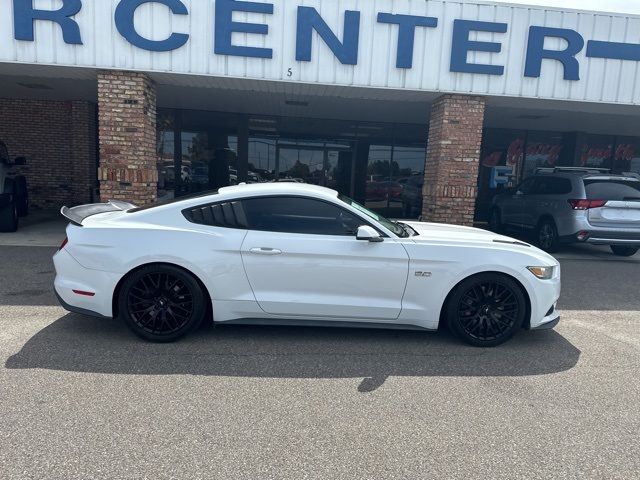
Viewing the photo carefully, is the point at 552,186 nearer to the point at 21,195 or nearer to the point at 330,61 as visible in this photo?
the point at 330,61

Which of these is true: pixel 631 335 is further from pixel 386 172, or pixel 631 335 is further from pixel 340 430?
pixel 386 172

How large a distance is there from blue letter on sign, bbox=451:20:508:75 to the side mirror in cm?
565

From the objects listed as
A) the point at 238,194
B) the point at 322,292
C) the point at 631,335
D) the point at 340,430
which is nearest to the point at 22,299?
the point at 238,194

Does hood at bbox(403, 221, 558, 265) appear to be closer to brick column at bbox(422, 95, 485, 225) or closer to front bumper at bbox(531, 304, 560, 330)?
front bumper at bbox(531, 304, 560, 330)

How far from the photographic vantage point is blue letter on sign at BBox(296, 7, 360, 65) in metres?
8.02

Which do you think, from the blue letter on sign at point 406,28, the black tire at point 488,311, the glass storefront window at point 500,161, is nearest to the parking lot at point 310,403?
the black tire at point 488,311

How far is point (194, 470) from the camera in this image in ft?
8.30

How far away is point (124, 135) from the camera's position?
8.31 m

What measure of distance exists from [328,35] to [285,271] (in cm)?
551

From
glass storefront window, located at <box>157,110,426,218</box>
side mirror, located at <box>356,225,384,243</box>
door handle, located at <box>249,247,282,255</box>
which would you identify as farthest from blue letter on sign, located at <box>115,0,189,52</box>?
glass storefront window, located at <box>157,110,426,218</box>

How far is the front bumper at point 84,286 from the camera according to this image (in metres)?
4.14

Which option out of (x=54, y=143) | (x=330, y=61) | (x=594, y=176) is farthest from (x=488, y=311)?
(x=54, y=143)

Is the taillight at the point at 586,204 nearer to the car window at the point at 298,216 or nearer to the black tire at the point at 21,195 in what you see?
the car window at the point at 298,216

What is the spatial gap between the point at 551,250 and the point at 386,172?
22.4 feet
